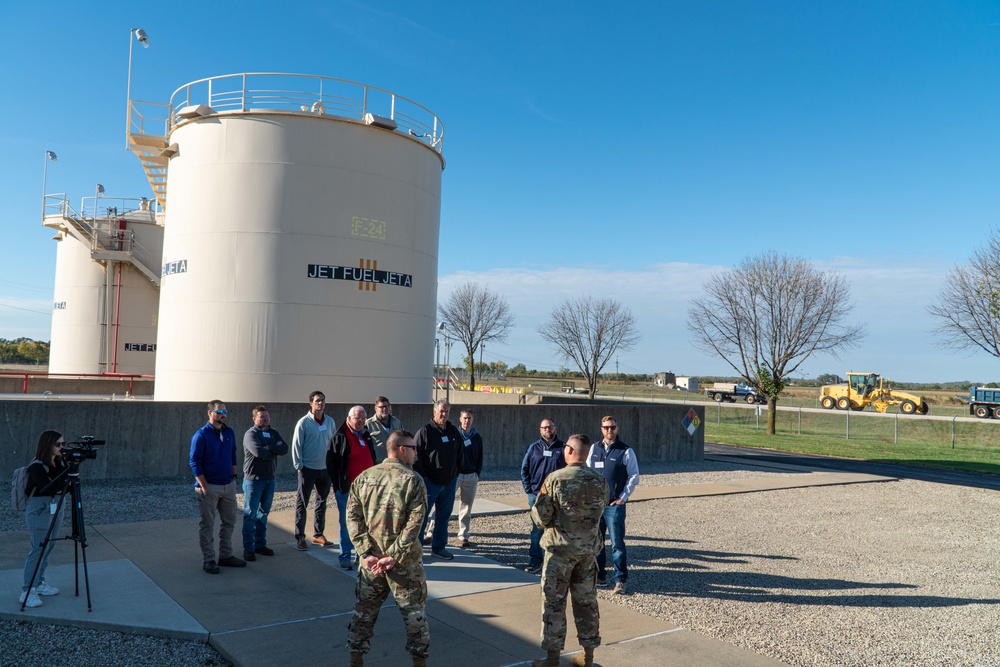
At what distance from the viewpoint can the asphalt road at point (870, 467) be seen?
731 inches

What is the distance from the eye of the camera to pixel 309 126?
16.8m

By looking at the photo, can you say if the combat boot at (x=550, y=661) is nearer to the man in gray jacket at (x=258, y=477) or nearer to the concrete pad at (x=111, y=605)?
the concrete pad at (x=111, y=605)

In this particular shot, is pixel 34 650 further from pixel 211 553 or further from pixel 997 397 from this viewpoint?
pixel 997 397

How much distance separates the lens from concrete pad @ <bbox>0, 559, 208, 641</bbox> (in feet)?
19.1

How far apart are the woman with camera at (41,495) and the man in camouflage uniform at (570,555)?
4223 mm

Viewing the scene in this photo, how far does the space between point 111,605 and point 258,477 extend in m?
1.96

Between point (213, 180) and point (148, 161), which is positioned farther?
point (148, 161)

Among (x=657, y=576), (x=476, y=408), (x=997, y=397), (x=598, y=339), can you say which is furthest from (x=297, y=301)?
(x=997, y=397)

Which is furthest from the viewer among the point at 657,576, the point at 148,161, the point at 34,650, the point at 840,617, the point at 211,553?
the point at 148,161

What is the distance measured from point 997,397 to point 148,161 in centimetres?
4949

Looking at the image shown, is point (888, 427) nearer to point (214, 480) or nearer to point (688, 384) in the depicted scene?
point (214, 480)

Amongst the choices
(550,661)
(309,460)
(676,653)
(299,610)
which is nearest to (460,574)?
(299,610)

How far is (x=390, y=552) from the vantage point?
16.0 ft

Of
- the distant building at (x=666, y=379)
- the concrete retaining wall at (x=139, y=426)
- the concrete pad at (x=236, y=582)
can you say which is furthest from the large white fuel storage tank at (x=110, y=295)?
the distant building at (x=666, y=379)
